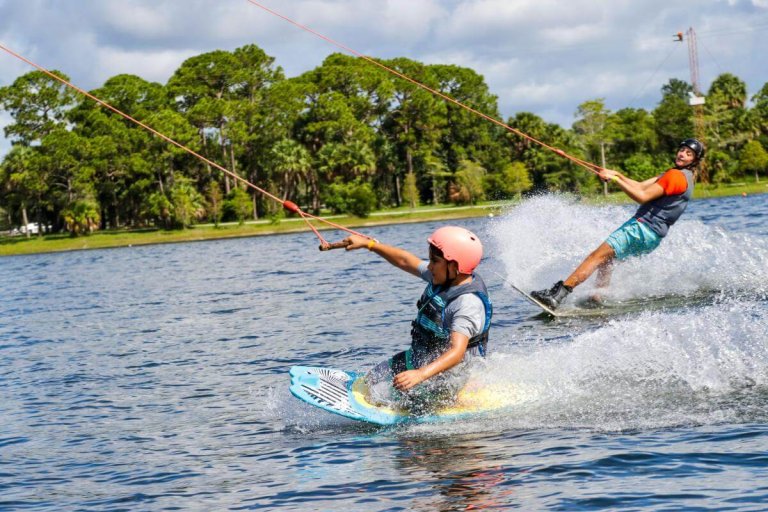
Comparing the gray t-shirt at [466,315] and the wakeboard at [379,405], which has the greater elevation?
the gray t-shirt at [466,315]

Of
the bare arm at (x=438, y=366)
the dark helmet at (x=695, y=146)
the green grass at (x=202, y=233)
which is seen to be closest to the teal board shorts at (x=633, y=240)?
→ the dark helmet at (x=695, y=146)

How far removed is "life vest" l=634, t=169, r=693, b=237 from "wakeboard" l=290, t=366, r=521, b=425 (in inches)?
228

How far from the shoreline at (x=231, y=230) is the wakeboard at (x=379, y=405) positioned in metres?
66.1

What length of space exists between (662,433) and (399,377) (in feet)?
7.30

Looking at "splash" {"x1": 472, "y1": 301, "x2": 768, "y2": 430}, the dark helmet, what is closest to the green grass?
the dark helmet

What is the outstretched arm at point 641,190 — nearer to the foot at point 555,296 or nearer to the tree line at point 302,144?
the foot at point 555,296

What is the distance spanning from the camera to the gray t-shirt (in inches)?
324

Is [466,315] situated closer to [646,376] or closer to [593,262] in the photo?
[646,376]

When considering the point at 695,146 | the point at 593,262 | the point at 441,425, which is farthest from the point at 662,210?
the point at 441,425

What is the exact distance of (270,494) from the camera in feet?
24.2

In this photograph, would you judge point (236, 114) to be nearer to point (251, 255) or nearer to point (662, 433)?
point (251, 255)

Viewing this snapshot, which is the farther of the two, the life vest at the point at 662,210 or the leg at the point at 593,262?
the leg at the point at 593,262

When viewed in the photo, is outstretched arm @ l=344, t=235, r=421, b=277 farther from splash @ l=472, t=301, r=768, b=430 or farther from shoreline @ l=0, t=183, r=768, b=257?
shoreline @ l=0, t=183, r=768, b=257

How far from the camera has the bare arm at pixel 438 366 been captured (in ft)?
25.8
